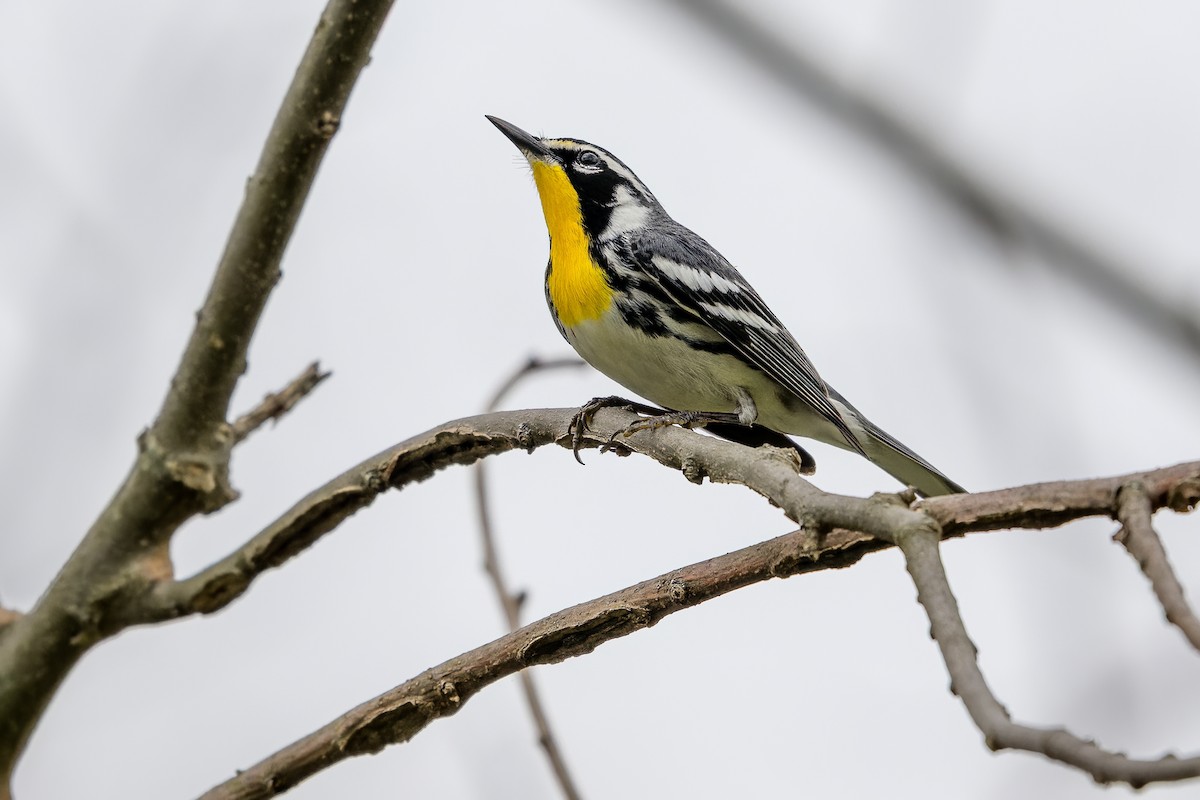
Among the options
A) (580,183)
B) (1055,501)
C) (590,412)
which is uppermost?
(580,183)

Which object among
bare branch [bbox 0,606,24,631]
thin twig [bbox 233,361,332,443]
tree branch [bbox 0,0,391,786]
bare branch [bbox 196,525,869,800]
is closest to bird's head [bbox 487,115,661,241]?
thin twig [bbox 233,361,332,443]

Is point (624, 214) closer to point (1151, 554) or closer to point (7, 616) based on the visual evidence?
point (7, 616)

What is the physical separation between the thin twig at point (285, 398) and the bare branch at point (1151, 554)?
251 centimetres

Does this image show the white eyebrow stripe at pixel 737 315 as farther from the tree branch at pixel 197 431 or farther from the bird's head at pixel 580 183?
the tree branch at pixel 197 431

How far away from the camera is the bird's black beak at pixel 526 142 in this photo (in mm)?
5250

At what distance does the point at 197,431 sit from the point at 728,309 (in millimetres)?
2051

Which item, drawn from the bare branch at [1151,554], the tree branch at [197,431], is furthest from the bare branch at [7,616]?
the bare branch at [1151,554]

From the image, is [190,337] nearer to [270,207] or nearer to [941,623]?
[270,207]

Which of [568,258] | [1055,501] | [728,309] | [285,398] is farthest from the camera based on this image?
[568,258]

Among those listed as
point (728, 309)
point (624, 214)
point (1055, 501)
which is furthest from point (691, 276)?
point (1055, 501)

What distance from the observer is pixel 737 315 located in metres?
4.52

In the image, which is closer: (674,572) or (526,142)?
(674,572)

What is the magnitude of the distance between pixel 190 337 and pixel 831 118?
1.72m

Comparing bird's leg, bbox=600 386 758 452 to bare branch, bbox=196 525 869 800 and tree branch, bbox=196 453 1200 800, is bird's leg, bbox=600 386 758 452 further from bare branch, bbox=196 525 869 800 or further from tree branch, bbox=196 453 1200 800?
bare branch, bbox=196 525 869 800
